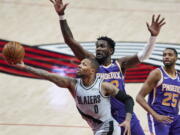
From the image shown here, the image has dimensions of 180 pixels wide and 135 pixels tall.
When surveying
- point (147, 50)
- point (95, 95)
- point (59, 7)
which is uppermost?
point (59, 7)

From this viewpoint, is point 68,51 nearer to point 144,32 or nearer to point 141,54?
point 144,32

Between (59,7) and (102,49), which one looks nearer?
(102,49)

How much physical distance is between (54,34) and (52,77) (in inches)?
273

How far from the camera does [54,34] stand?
42.1 ft

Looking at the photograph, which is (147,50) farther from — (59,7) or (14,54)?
(14,54)

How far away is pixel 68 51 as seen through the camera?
12094 mm

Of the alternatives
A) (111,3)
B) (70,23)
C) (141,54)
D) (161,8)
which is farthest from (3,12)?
(141,54)

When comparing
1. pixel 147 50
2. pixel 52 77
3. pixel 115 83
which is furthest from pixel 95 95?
pixel 147 50

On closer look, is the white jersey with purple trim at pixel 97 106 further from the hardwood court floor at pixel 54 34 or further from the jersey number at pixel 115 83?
the hardwood court floor at pixel 54 34

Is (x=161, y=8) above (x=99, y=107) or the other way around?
above

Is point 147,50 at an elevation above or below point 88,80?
above

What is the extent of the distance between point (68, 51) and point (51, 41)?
65 centimetres

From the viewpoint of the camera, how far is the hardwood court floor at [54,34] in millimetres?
9289

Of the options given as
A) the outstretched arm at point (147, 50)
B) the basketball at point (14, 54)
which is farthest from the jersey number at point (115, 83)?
the basketball at point (14, 54)
